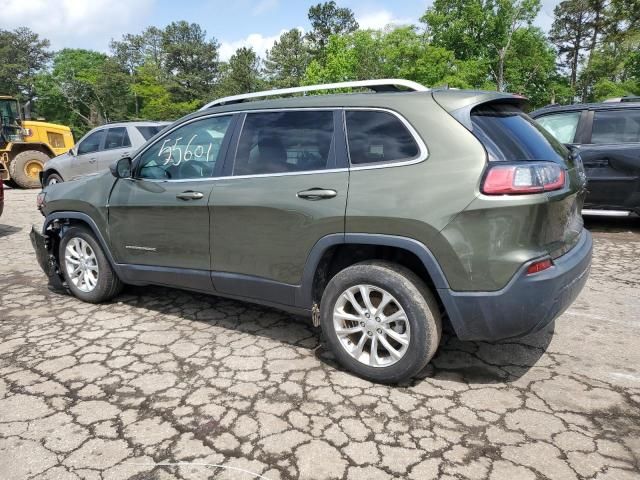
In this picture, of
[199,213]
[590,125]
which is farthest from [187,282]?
[590,125]

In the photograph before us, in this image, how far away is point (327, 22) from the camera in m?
62.6

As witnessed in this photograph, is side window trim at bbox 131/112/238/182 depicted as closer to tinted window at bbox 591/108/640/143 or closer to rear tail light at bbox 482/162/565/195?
rear tail light at bbox 482/162/565/195

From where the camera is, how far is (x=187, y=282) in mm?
3736

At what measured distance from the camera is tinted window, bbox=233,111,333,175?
308cm

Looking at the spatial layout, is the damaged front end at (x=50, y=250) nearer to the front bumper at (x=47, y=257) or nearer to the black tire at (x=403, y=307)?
the front bumper at (x=47, y=257)

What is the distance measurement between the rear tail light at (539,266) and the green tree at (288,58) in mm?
60964

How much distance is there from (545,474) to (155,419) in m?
1.97

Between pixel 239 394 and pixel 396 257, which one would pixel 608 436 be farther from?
pixel 239 394

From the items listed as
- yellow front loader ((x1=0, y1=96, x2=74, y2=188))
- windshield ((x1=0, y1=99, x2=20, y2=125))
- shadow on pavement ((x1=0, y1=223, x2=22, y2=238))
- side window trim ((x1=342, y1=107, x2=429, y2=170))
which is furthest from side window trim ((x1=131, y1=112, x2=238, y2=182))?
windshield ((x1=0, y1=99, x2=20, y2=125))

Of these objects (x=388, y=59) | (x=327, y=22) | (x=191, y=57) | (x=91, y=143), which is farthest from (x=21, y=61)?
(x=91, y=143)

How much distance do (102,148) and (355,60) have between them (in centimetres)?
3380

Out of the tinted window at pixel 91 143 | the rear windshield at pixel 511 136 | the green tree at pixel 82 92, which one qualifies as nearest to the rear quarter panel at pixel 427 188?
the rear windshield at pixel 511 136

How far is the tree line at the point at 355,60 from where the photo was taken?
34.9 m

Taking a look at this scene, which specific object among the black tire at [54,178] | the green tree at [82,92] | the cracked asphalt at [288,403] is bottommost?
the cracked asphalt at [288,403]
